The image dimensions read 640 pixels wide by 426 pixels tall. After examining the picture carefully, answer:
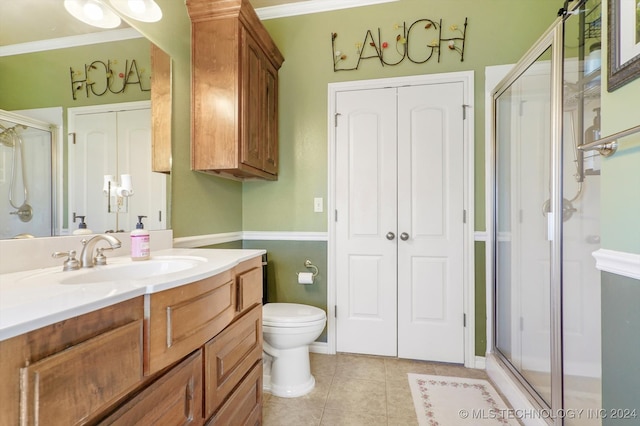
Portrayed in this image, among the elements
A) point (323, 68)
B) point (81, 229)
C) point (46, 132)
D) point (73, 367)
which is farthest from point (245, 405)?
point (323, 68)

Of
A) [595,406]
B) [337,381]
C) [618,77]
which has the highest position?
[618,77]

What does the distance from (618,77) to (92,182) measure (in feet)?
6.07

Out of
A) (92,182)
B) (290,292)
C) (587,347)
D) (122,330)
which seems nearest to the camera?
(122,330)

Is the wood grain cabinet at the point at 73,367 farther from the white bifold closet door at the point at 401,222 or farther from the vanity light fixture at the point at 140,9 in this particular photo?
the white bifold closet door at the point at 401,222

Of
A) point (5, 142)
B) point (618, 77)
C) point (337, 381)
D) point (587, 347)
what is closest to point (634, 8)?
point (618, 77)

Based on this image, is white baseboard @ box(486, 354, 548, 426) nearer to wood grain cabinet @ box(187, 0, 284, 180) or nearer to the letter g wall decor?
wood grain cabinet @ box(187, 0, 284, 180)

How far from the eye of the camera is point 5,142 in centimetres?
87

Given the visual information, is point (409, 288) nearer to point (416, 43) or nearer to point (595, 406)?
point (595, 406)

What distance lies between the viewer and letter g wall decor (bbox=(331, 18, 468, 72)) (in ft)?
6.66

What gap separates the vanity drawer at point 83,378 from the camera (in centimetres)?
48

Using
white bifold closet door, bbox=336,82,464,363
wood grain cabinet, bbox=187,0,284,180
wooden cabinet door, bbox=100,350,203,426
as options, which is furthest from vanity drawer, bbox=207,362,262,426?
wood grain cabinet, bbox=187,0,284,180

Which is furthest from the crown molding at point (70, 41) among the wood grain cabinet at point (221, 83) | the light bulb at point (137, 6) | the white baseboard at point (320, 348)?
the white baseboard at point (320, 348)

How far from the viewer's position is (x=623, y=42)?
83cm

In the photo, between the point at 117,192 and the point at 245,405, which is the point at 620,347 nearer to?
the point at 245,405
